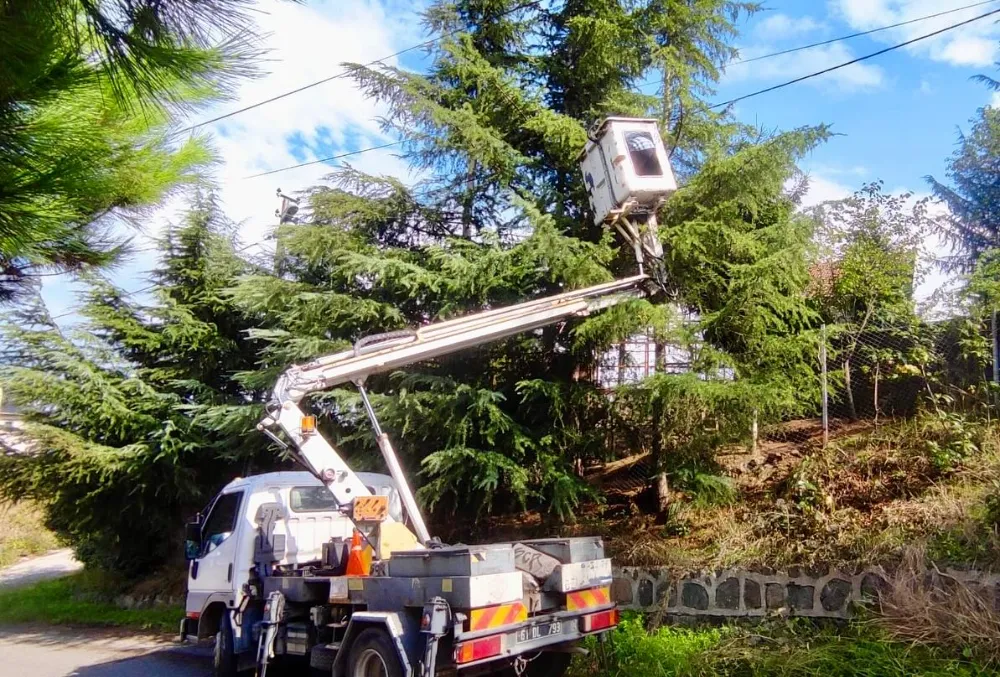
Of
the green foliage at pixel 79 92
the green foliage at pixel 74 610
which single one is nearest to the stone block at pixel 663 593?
the green foliage at pixel 79 92

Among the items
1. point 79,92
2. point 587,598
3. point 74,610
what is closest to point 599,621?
point 587,598

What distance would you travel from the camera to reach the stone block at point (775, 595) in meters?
6.92

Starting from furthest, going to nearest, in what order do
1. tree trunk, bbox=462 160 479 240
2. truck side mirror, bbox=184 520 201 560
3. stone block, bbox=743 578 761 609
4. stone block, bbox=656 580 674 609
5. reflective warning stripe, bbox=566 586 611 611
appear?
tree trunk, bbox=462 160 479 240 < truck side mirror, bbox=184 520 201 560 < stone block, bbox=656 580 674 609 < stone block, bbox=743 578 761 609 < reflective warning stripe, bbox=566 586 611 611

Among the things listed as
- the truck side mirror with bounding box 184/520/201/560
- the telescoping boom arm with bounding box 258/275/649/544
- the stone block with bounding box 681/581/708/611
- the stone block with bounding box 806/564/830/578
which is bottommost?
the stone block with bounding box 681/581/708/611

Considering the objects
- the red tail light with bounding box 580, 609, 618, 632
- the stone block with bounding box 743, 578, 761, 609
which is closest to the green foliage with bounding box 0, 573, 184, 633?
the red tail light with bounding box 580, 609, 618, 632

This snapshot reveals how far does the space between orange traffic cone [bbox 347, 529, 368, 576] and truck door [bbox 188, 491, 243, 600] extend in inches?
68.0

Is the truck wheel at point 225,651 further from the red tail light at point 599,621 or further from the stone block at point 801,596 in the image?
the stone block at point 801,596

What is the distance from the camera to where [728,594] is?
7.19m

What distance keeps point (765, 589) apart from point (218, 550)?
5.76 m

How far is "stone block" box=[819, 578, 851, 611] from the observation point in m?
6.64

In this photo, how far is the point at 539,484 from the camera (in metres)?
8.78

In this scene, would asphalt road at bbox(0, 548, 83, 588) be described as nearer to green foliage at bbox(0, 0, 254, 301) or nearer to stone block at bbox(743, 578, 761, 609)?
stone block at bbox(743, 578, 761, 609)

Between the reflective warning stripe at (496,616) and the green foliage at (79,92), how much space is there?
12.0ft

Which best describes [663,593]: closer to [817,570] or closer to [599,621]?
[599,621]
